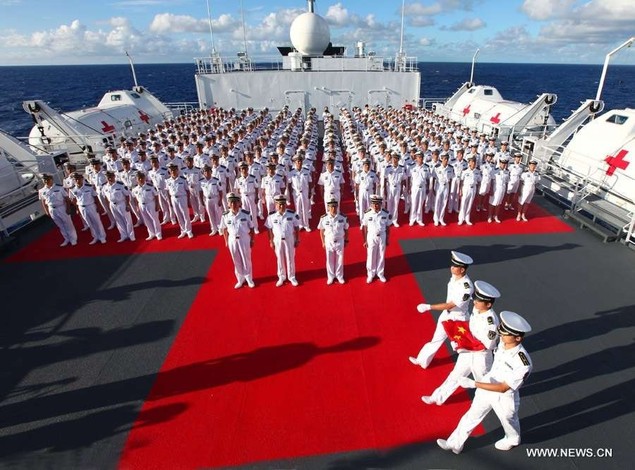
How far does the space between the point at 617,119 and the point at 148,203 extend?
14.7 meters

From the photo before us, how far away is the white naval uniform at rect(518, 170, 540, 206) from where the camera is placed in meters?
9.73

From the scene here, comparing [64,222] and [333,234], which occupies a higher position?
[333,234]


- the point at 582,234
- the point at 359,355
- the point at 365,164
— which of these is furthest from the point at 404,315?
the point at 582,234

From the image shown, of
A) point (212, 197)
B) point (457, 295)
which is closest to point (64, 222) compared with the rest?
point (212, 197)

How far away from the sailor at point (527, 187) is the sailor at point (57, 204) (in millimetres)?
12486

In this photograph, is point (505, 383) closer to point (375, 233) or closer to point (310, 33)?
point (375, 233)

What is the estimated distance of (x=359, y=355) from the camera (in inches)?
218

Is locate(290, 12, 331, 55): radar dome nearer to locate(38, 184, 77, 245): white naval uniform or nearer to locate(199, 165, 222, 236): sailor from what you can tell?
locate(199, 165, 222, 236): sailor

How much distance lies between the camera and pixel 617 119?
1133 centimetres

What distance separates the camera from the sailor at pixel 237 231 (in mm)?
6863

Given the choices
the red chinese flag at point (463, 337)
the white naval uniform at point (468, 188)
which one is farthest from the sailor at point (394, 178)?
the red chinese flag at point (463, 337)

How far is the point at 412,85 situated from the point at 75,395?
2444cm

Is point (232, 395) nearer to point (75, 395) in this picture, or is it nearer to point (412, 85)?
point (75, 395)

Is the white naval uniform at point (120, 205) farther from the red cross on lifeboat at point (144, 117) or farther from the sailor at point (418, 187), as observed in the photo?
the red cross on lifeboat at point (144, 117)
